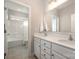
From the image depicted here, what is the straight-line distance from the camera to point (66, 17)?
259 cm

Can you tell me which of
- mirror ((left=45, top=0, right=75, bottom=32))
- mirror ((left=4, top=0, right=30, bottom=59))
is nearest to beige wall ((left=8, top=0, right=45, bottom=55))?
mirror ((left=4, top=0, right=30, bottom=59))

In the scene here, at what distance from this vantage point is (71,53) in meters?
1.43

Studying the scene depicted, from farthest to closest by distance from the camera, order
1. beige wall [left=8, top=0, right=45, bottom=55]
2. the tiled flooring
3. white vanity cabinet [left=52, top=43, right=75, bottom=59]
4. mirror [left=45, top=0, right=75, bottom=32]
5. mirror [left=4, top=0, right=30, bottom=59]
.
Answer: mirror [left=4, top=0, right=30, bottom=59], beige wall [left=8, top=0, right=45, bottom=55], the tiled flooring, mirror [left=45, top=0, right=75, bottom=32], white vanity cabinet [left=52, top=43, right=75, bottom=59]

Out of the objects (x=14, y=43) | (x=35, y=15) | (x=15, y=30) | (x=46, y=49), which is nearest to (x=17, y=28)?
(x=15, y=30)

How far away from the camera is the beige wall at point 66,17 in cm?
242

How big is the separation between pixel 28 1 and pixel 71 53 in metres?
3.26

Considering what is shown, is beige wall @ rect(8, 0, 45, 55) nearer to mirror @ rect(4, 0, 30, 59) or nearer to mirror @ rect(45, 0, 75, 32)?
mirror @ rect(4, 0, 30, 59)

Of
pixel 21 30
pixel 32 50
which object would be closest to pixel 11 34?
pixel 21 30

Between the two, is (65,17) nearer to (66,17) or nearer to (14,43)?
(66,17)

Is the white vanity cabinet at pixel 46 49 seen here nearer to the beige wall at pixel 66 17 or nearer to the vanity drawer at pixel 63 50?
the vanity drawer at pixel 63 50

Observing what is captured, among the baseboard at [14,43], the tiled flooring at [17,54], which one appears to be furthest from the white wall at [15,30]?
the tiled flooring at [17,54]

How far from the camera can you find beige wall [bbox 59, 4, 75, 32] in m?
2.42

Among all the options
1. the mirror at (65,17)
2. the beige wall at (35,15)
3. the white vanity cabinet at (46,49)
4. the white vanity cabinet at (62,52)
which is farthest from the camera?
the beige wall at (35,15)
